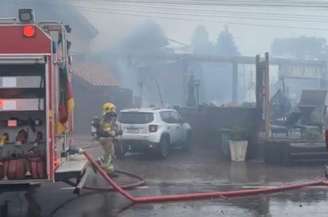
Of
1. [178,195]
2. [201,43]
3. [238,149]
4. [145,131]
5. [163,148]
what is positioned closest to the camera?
[178,195]

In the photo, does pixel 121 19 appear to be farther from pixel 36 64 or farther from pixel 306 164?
pixel 36 64

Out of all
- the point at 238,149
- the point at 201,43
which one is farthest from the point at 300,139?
the point at 201,43

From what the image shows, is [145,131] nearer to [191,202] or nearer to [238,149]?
[238,149]

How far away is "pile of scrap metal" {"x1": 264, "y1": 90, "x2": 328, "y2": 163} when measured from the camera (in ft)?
53.5

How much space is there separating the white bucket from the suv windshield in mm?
2425

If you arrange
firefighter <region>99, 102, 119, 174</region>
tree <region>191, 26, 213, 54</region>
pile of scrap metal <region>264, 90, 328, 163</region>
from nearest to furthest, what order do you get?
firefighter <region>99, 102, 119, 174</region>, pile of scrap metal <region>264, 90, 328, 163</region>, tree <region>191, 26, 213, 54</region>

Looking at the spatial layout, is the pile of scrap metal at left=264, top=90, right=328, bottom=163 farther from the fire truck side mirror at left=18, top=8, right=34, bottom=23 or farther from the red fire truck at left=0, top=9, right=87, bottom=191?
the fire truck side mirror at left=18, top=8, right=34, bottom=23

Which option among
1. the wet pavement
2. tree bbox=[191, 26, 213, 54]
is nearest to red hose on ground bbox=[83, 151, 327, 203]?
the wet pavement

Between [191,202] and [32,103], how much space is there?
9.80ft

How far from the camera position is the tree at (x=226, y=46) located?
5994 cm

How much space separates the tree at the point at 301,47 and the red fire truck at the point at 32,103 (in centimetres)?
6006

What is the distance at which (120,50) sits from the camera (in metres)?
37.6

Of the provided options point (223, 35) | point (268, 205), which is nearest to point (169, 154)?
point (268, 205)

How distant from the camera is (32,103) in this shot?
9266 millimetres
